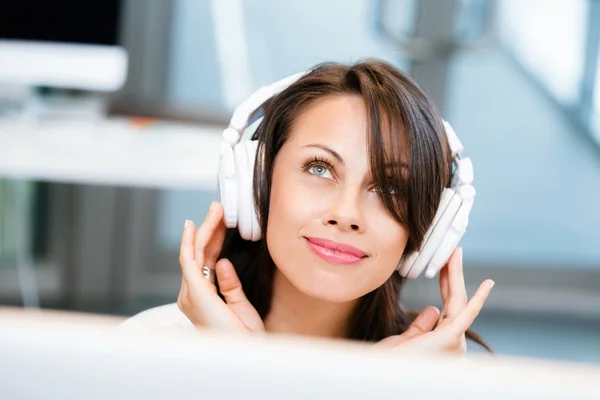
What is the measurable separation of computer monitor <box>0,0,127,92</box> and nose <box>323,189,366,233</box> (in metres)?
1.41

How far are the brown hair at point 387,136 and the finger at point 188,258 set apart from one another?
0.31 ft

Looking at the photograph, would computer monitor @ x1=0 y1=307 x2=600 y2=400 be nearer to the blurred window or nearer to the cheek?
the cheek

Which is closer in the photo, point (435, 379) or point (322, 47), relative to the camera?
point (435, 379)

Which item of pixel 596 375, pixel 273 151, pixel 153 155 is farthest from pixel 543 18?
pixel 596 375

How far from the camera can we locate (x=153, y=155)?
187 centimetres

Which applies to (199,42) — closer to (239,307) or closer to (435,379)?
(239,307)

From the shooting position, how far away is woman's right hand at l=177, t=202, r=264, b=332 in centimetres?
101

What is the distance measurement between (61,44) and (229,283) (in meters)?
1.36

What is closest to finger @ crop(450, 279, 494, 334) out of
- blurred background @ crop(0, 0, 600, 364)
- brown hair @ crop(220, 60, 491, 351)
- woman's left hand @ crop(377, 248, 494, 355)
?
woman's left hand @ crop(377, 248, 494, 355)

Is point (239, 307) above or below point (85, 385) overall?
below

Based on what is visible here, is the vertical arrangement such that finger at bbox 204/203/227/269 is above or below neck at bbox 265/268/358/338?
above

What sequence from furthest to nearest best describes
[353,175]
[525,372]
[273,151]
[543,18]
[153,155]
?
[543,18]
[153,155]
[273,151]
[353,175]
[525,372]

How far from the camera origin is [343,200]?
95cm

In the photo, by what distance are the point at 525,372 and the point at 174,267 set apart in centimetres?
310
